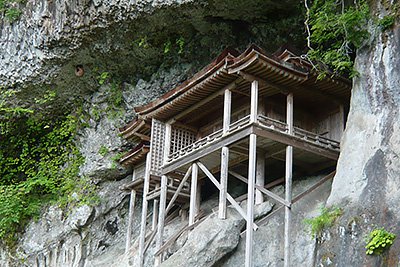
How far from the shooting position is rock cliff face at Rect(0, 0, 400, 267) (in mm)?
15477

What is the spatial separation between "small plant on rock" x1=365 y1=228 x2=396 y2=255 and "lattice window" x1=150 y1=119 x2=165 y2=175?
26.7 ft

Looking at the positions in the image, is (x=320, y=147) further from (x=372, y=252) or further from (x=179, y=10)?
(x=179, y=10)

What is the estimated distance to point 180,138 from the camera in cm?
1905

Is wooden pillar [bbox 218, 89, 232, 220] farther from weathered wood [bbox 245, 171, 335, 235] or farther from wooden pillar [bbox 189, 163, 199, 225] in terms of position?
wooden pillar [bbox 189, 163, 199, 225]

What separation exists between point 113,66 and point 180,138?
17.0 ft

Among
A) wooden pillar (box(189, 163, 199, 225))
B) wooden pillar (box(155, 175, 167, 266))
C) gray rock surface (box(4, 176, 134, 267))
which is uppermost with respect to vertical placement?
wooden pillar (box(189, 163, 199, 225))

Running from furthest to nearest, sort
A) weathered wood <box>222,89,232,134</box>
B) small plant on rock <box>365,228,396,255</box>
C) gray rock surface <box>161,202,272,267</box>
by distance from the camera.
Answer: weathered wood <box>222,89,232,134</box>, gray rock surface <box>161,202,272,267</box>, small plant on rock <box>365,228,396,255</box>

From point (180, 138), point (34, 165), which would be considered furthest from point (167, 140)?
point (34, 165)

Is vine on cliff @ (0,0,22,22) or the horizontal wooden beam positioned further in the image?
vine on cliff @ (0,0,22,22)

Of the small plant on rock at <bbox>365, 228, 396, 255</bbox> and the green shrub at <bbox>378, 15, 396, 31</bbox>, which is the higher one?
the green shrub at <bbox>378, 15, 396, 31</bbox>

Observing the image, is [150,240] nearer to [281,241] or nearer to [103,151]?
[103,151]

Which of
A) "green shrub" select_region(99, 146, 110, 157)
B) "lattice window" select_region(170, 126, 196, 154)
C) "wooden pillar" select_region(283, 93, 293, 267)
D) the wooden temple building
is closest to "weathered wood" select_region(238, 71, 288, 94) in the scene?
the wooden temple building

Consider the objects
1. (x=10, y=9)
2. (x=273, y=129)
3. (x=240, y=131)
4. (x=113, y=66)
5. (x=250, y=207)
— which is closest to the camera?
(x=250, y=207)

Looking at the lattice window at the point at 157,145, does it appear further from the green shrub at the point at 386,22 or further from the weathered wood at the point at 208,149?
the green shrub at the point at 386,22
